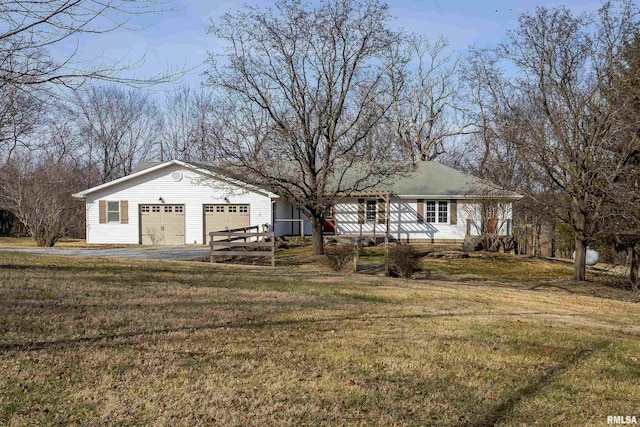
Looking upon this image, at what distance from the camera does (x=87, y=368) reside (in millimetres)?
5352

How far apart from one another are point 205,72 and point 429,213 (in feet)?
48.4

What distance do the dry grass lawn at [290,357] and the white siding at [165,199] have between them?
1728 centimetres

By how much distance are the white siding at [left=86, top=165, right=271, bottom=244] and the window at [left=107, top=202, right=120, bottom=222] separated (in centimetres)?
28

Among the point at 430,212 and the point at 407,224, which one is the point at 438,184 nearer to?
the point at 430,212

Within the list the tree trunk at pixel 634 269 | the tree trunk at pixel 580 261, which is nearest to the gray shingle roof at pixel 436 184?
the tree trunk at pixel 580 261

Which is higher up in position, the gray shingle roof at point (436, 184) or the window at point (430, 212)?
the gray shingle roof at point (436, 184)

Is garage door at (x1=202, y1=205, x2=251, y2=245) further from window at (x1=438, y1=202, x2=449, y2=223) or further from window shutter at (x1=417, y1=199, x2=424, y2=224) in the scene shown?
window at (x1=438, y1=202, x2=449, y2=223)

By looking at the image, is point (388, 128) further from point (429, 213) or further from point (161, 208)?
point (161, 208)

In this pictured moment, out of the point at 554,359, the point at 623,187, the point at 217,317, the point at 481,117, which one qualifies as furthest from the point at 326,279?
the point at 481,117

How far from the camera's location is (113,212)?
29078 mm

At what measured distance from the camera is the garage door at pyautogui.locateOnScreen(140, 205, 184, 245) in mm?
28625

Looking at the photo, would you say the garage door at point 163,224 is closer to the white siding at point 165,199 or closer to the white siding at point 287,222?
the white siding at point 165,199

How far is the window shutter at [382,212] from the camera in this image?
98.8ft

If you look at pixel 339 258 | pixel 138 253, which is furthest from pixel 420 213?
pixel 138 253
